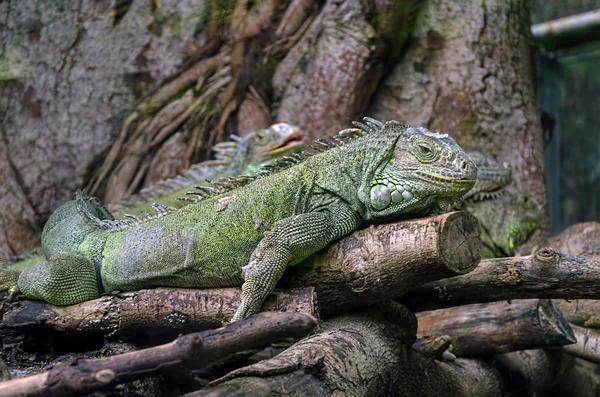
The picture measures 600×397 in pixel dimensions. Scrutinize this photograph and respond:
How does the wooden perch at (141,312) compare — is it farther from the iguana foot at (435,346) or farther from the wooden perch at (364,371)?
the iguana foot at (435,346)

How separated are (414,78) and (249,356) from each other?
497 cm

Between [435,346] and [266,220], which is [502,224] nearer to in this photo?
[435,346]

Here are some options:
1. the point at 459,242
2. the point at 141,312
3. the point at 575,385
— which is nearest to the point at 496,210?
the point at 575,385

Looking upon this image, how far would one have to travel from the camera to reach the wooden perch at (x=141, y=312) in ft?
14.3

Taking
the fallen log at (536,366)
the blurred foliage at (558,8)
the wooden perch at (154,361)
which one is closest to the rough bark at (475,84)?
the fallen log at (536,366)

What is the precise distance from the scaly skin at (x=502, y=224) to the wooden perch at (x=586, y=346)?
1276 millimetres

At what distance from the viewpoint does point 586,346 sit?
596 centimetres

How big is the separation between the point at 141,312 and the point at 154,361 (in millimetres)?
1711

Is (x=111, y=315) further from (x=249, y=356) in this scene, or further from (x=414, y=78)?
(x=414, y=78)

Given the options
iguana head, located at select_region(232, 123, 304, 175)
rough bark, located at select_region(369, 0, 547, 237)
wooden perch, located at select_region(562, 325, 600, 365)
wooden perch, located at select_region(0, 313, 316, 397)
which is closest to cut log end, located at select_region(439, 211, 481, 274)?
wooden perch, located at select_region(0, 313, 316, 397)

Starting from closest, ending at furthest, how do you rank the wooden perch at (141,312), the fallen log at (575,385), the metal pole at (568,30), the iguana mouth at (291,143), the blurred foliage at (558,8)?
1. the wooden perch at (141,312)
2. the fallen log at (575,385)
3. the iguana mouth at (291,143)
4. the metal pole at (568,30)
5. the blurred foliage at (558,8)

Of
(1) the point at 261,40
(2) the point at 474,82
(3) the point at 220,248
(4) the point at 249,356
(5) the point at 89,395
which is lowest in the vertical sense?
(4) the point at 249,356

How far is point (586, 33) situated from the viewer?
31.0 feet

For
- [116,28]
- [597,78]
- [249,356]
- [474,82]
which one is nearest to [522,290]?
[249,356]
